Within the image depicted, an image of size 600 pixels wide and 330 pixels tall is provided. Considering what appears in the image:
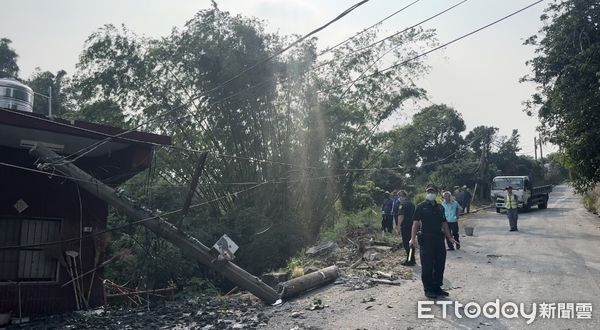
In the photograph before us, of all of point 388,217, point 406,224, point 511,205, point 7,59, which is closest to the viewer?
point 406,224

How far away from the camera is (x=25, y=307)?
977 cm

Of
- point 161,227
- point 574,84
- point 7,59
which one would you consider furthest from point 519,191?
point 7,59

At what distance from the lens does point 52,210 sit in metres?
10.5

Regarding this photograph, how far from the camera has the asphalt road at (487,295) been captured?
6.59 m

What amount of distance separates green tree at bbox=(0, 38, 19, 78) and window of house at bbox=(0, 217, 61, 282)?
27.3m

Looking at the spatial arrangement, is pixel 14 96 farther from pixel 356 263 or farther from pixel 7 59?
pixel 7 59

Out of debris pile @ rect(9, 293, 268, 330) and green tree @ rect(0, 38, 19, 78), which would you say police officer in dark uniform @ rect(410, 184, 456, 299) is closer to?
debris pile @ rect(9, 293, 268, 330)

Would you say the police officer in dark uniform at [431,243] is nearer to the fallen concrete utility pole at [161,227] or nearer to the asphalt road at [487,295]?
the asphalt road at [487,295]

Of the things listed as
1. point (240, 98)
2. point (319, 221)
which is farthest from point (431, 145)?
point (240, 98)

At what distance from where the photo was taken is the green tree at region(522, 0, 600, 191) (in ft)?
55.5

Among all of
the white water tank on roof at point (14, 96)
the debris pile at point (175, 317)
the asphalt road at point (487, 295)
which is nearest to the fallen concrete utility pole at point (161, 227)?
the debris pile at point (175, 317)

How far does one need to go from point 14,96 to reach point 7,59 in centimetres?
2661

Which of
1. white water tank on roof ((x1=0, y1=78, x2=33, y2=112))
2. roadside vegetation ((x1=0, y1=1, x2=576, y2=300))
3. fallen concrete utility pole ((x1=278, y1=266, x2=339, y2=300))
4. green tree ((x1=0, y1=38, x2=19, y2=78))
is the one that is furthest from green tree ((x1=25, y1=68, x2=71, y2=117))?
fallen concrete utility pole ((x1=278, y1=266, x2=339, y2=300))

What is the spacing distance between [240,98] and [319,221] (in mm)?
6766
